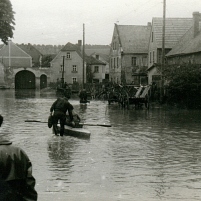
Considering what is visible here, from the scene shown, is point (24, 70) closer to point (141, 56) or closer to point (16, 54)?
point (16, 54)

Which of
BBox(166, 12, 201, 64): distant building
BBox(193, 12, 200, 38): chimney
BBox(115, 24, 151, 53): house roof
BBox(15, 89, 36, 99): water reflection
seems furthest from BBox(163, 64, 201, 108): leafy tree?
BBox(115, 24, 151, 53): house roof

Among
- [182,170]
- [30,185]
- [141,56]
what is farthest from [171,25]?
[30,185]

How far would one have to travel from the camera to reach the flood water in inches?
293

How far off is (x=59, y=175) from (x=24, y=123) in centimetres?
1082

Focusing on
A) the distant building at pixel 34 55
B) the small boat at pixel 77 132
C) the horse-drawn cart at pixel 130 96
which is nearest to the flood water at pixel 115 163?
the small boat at pixel 77 132

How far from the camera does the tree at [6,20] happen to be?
40.9m

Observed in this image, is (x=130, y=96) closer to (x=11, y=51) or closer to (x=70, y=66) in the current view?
(x=70, y=66)

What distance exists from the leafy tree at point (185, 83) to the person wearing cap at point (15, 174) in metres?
28.1

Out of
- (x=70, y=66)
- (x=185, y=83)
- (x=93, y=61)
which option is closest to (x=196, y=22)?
(x=185, y=83)

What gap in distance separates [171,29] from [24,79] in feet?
132

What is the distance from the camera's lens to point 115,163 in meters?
10.1

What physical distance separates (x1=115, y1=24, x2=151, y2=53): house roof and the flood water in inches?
1995

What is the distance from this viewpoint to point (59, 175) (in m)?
8.71

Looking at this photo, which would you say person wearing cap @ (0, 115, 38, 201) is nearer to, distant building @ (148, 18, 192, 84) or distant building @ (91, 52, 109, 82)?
distant building @ (148, 18, 192, 84)
